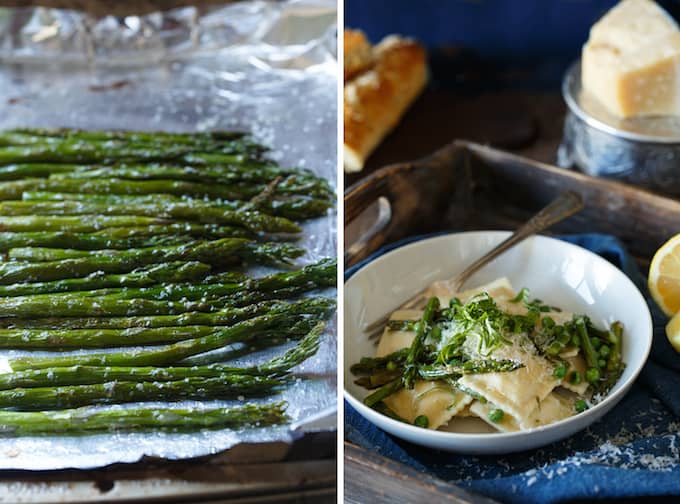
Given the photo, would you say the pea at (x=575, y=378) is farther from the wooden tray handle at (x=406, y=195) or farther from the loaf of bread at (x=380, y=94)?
the loaf of bread at (x=380, y=94)

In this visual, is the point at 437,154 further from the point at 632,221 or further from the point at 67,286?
the point at 67,286

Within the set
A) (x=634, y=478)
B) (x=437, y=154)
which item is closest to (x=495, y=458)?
(x=634, y=478)

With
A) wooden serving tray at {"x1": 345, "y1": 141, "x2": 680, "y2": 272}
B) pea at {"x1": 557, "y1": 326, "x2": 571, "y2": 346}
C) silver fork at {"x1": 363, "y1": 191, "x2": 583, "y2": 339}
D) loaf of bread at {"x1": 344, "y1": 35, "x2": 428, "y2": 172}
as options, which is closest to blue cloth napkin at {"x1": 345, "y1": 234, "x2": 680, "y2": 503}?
pea at {"x1": 557, "y1": 326, "x2": 571, "y2": 346}

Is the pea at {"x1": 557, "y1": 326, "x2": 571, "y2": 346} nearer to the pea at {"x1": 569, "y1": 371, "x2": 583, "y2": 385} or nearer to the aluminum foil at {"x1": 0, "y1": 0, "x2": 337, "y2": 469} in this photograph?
the pea at {"x1": 569, "y1": 371, "x2": 583, "y2": 385}

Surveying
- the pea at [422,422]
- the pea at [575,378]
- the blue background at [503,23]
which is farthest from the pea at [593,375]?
the blue background at [503,23]

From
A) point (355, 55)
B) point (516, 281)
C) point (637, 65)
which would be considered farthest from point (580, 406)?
point (355, 55)

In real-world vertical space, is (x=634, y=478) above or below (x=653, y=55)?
below
